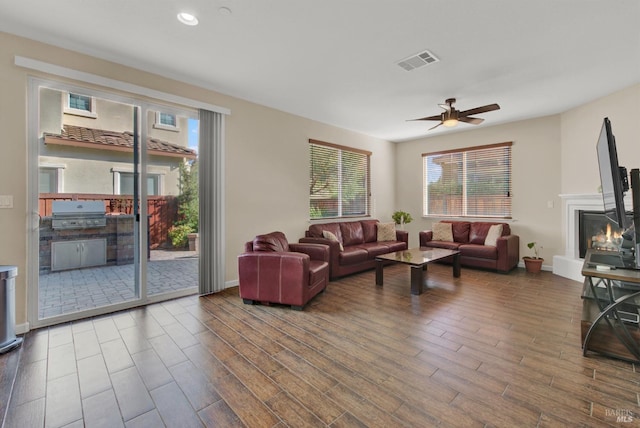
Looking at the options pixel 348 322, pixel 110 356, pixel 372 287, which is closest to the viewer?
pixel 110 356

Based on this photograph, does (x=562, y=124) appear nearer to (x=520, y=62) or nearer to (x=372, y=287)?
(x=520, y=62)

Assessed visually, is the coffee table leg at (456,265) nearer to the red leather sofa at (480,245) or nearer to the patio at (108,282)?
the red leather sofa at (480,245)

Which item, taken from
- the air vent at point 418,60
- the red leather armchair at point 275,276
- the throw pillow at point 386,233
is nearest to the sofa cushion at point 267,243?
the red leather armchair at point 275,276

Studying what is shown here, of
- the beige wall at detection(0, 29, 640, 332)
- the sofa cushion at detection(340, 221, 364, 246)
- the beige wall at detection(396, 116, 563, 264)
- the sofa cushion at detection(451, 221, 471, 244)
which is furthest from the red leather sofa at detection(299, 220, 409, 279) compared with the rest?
the beige wall at detection(396, 116, 563, 264)

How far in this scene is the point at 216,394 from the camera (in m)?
1.84

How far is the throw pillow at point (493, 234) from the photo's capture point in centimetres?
530

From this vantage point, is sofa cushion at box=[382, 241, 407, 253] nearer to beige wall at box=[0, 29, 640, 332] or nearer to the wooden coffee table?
the wooden coffee table

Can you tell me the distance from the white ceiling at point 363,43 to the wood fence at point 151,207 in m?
1.57

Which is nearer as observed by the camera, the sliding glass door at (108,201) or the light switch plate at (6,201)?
the light switch plate at (6,201)

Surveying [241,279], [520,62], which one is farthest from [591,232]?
[241,279]

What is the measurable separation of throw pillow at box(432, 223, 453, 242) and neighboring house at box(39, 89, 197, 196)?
5.00 meters

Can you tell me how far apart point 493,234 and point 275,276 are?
4.33 m

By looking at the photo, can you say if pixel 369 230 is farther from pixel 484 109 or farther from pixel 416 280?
pixel 484 109

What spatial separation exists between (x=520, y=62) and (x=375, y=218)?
416cm
